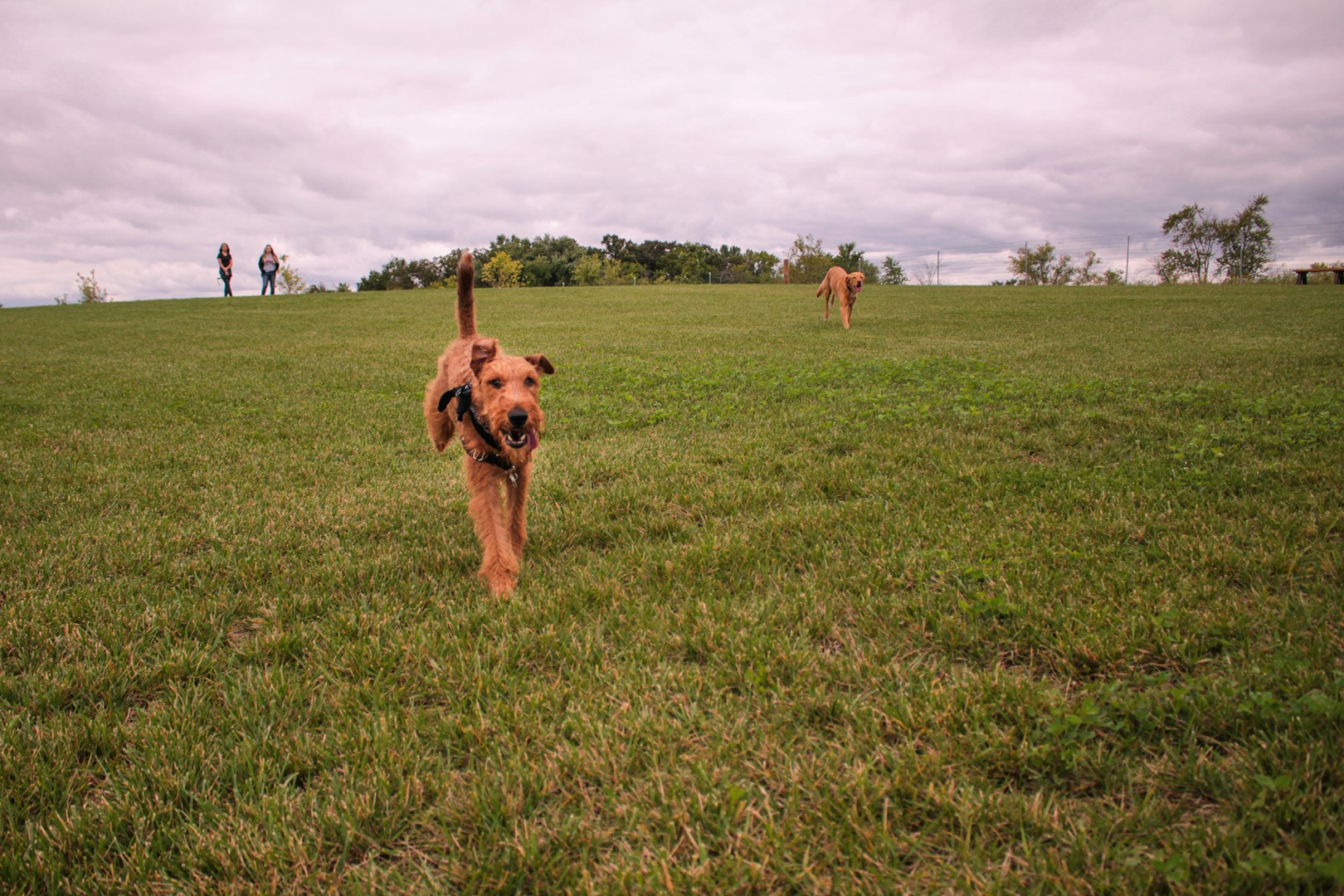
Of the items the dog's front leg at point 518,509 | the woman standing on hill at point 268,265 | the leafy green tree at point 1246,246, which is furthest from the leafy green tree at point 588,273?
the dog's front leg at point 518,509

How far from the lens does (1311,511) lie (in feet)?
12.9

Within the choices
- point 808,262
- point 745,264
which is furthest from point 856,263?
point 745,264

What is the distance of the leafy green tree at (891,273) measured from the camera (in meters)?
51.4

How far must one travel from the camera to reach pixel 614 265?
259 feet

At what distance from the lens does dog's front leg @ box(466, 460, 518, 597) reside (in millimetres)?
3760

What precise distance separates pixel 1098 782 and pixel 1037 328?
59.9ft

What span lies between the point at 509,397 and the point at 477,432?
0.58 m

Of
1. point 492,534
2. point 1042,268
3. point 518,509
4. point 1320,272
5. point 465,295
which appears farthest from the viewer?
point 1042,268

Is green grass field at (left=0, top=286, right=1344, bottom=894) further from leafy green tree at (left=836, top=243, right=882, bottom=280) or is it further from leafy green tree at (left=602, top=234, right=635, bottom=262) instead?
leafy green tree at (left=602, top=234, right=635, bottom=262)

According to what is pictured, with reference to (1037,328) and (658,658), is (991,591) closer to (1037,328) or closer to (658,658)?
(658,658)

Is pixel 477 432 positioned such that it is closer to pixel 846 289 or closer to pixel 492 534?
pixel 492 534

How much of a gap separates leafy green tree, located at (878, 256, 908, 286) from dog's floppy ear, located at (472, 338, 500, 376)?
163ft

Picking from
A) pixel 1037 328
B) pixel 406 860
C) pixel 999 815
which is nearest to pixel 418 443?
pixel 406 860

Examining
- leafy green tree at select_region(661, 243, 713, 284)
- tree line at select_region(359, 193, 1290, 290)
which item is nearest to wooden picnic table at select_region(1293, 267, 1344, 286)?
tree line at select_region(359, 193, 1290, 290)
